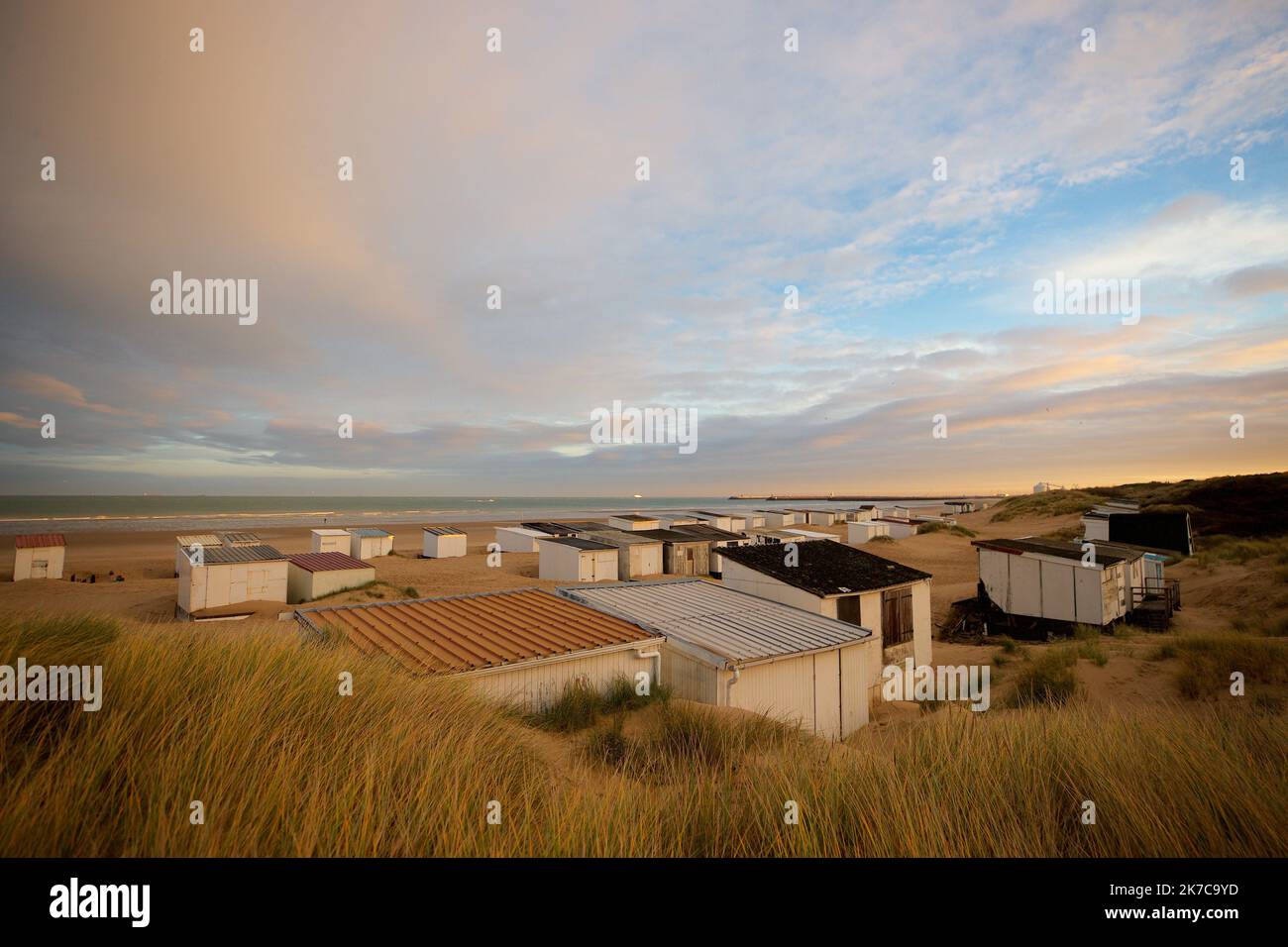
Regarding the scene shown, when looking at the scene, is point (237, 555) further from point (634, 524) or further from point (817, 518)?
point (817, 518)

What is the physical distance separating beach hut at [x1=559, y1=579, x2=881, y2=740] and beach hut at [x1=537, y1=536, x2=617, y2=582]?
585 inches

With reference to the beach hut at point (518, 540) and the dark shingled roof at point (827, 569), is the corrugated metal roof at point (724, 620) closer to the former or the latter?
the dark shingled roof at point (827, 569)

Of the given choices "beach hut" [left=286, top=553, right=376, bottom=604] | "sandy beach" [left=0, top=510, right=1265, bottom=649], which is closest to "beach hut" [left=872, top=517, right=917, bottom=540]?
"sandy beach" [left=0, top=510, right=1265, bottom=649]

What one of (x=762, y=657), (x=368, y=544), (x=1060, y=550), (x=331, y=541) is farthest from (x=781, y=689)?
(x=331, y=541)

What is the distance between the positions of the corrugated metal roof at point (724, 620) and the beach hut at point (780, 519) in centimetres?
4840

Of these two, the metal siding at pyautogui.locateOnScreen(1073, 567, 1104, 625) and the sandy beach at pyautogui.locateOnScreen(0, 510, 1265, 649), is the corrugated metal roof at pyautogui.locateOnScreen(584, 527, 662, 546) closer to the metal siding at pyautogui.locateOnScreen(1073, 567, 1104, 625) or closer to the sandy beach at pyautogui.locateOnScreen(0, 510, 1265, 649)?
the sandy beach at pyautogui.locateOnScreen(0, 510, 1265, 649)

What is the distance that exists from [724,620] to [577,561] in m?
17.7

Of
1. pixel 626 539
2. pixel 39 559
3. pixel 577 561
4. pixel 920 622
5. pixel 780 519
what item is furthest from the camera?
pixel 780 519

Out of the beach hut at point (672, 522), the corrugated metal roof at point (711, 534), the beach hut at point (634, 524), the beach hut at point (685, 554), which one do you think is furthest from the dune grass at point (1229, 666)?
the beach hut at point (634, 524)

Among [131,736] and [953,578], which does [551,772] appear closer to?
[131,736]

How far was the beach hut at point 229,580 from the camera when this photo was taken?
64.2ft

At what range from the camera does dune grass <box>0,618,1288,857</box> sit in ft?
8.76

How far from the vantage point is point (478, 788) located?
3.46 metres
